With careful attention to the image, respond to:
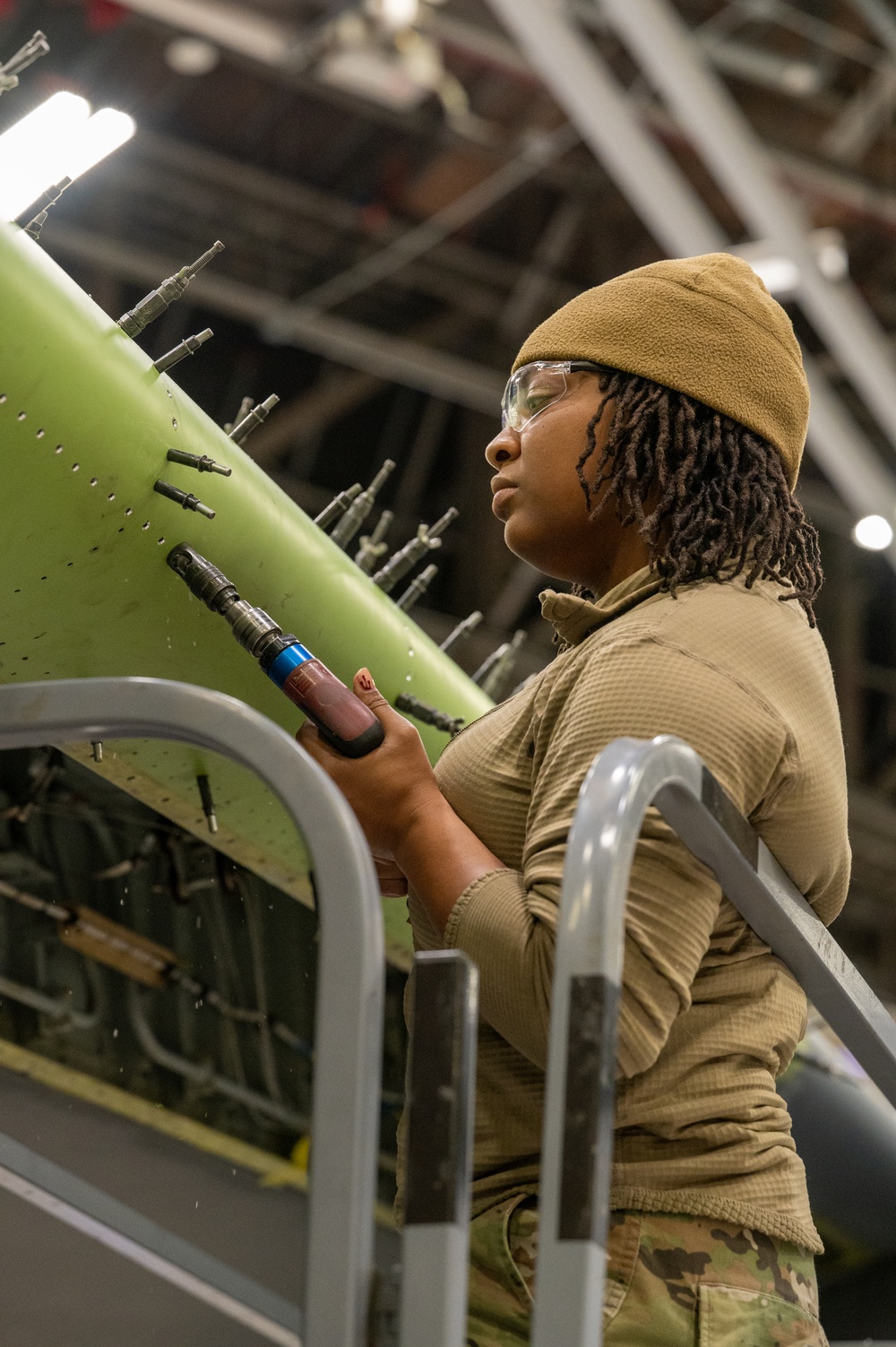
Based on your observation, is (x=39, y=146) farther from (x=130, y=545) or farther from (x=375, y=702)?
(x=375, y=702)

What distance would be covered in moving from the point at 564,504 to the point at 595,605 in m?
0.11

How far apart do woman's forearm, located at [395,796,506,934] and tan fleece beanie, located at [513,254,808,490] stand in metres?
0.45

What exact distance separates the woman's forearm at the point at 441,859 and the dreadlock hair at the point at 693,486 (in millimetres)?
284

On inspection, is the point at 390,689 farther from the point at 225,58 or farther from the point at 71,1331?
the point at 225,58

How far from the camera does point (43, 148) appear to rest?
1358 mm

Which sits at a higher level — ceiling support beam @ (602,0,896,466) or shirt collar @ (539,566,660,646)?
ceiling support beam @ (602,0,896,466)

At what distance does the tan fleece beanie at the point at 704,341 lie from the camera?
52.4 inches

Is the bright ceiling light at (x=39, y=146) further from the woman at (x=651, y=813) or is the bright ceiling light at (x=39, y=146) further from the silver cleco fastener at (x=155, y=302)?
the woman at (x=651, y=813)

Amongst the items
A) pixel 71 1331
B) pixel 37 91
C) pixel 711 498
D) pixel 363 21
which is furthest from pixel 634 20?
pixel 71 1331

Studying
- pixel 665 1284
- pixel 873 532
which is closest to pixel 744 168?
pixel 873 532

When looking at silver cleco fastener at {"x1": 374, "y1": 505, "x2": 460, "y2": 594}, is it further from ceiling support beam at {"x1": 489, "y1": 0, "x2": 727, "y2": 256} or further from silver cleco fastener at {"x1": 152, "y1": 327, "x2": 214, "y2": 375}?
ceiling support beam at {"x1": 489, "y1": 0, "x2": 727, "y2": 256}

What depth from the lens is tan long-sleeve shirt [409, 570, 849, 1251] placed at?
1.05m

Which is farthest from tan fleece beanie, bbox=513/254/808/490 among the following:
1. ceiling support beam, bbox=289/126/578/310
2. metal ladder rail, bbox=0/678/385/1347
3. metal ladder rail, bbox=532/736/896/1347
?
ceiling support beam, bbox=289/126/578/310

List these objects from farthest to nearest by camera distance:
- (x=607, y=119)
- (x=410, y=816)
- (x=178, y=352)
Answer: (x=607, y=119)
(x=178, y=352)
(x=410, y=816)
